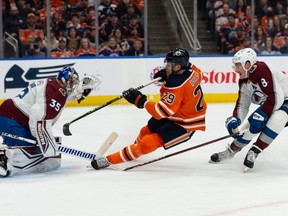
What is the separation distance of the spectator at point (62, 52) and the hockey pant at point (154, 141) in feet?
16.2

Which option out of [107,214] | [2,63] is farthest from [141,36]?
[107,214]

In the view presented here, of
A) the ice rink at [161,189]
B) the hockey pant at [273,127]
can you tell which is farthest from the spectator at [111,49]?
the hockey pant at [273,127]

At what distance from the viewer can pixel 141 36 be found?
11.1 meters

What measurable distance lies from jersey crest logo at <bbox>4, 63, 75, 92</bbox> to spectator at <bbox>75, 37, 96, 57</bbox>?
58 centimetres

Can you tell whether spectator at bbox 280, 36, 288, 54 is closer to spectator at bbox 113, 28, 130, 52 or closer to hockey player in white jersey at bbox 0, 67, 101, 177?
spectator at bbox 113, 28, 130, 52

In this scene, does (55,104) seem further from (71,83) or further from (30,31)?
(30,31)

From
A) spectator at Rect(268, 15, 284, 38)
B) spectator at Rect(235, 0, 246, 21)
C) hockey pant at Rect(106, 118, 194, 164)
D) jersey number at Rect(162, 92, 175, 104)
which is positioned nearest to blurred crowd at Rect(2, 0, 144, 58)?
spectator at Rect(235, 0, 246, 21)

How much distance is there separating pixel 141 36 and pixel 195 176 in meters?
6.02

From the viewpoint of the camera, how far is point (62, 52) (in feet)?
34.0

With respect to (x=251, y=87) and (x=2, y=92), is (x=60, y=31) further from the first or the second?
(x=251, y=87)

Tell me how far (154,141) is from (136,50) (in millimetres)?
5505

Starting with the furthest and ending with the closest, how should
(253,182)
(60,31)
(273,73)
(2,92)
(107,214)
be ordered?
(60,31) < (2,92) < (273,73) < (253,182) < (107,214)

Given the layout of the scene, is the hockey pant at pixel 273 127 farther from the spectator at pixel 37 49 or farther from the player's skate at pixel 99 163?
the spectator at pixel 37 49

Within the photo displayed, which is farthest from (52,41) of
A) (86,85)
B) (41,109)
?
(41,109)
